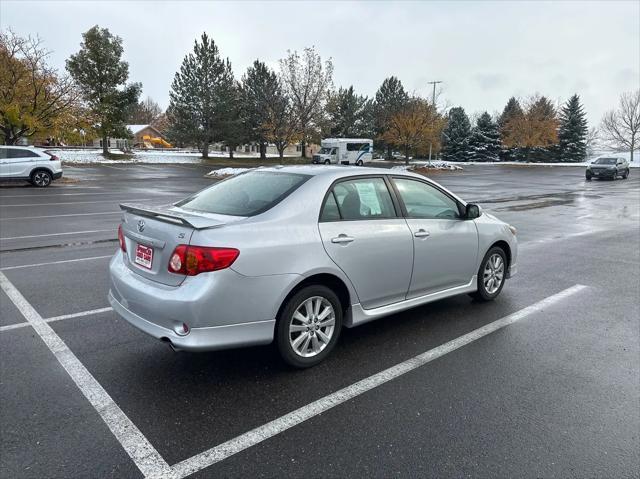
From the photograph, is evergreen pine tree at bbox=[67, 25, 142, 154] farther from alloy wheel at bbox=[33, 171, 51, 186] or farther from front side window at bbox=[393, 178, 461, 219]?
front side window at bbox=[393, 178, 461, 219]

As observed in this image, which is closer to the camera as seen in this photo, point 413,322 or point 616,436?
point 616,436

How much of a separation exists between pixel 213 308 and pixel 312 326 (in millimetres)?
863

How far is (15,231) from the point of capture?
9.66 meters

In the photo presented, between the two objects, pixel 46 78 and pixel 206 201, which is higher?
pixel 46 78

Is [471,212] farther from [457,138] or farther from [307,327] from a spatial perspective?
[457,138]

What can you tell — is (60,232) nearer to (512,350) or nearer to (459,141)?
(512,350)

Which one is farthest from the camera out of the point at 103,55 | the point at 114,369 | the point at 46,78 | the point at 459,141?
the point at 459,141

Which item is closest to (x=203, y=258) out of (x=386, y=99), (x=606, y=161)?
(x=606, y=161)

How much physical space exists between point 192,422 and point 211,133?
47570mm

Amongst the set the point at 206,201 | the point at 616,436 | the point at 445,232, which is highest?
the point at 206,201

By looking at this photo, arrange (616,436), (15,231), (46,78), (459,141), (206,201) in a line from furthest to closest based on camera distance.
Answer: (459,141)
(46,78)
(15,231)
(206,201)
(616,436)

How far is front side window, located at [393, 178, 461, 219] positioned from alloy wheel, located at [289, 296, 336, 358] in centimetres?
130

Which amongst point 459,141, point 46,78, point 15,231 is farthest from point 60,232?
point 459,141

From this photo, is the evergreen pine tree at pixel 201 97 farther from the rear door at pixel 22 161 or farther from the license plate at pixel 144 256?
the license plate at pixel 144 256
